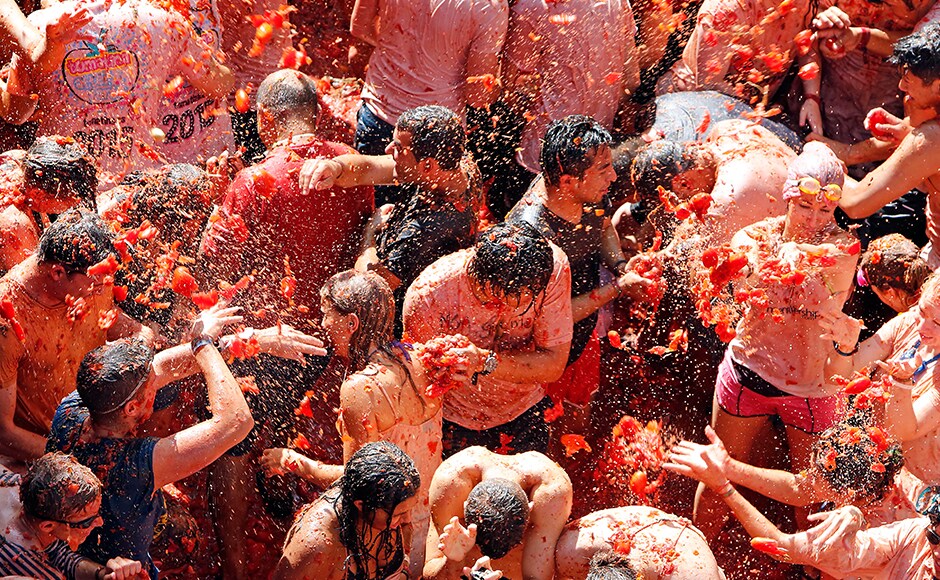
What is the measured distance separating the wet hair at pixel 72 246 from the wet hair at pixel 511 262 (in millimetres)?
1777

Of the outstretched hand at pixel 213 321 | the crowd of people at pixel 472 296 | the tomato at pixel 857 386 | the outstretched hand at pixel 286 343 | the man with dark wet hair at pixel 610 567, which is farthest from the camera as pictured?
the tomato at pixel 857 386

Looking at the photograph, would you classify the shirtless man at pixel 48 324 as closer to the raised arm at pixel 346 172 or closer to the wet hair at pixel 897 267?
the raised arm at pixel 346 172

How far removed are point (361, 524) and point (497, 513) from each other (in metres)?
0.58

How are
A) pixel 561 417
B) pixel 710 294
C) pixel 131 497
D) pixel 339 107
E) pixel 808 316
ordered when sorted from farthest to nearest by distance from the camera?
pixel 339 107, pixel 561 417, pixel 710 294, pixel 808 316, pixel 131 497

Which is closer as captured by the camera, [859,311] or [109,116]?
[109,116]

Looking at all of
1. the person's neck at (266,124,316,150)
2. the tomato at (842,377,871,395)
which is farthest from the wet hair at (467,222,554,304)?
the tomato at (842,377,871,395)

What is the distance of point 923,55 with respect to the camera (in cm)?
662

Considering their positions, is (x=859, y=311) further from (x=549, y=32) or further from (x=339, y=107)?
(x=339, y=107)

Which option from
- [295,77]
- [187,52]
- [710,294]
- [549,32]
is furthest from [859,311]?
[187,52]

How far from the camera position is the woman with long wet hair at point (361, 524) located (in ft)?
15.9

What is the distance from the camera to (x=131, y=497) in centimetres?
512

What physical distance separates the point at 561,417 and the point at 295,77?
261cm

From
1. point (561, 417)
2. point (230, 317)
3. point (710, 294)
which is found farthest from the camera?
point (561, 417)

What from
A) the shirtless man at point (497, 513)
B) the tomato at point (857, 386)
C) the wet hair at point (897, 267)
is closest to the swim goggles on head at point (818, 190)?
the wet hair at point (897, 267)
